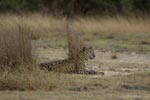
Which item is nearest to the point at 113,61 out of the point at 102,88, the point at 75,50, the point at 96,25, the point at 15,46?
the point at 75,50

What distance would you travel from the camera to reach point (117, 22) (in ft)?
90.7

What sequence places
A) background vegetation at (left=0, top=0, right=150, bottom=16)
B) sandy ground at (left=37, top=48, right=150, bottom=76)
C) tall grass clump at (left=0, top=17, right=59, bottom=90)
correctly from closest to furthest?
tall grass clump at (left=0, top=17, right=59, bottom=90), sandy ground at (left=37, top=48, right=150, bottom=76), background vegetation at (left=0, top=0, right=150, bottom=16)

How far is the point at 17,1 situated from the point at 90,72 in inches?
949

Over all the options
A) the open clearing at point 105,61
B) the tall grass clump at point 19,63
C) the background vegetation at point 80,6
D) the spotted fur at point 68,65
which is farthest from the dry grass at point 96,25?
the tall grass clump at point 19,63

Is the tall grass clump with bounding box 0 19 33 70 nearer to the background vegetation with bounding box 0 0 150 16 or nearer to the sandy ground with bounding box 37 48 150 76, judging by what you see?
the sandy ground with bounding box 37 48 150 76

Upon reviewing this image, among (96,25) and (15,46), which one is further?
(96,25)

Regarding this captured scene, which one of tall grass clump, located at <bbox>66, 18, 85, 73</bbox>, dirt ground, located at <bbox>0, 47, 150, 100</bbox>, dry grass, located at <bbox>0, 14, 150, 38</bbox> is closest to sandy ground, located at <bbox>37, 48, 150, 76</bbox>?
dirt ground, located at <bbox>0, 47, 150, 100</bbox>

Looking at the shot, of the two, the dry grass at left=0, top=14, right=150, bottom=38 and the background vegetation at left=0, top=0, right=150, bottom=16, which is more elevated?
the background vegetation at left=0, top=0, right=150, bottom=16

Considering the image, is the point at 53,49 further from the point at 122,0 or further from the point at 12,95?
the point at 122,0

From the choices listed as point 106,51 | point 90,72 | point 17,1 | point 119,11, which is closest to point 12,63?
point 90,72

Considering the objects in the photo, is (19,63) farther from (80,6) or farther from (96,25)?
(80,6)

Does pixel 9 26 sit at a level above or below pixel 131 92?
above

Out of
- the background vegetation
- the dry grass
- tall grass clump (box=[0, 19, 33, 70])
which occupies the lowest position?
the dry grass

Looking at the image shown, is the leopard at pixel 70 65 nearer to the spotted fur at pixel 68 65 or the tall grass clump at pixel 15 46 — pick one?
the spotted fur at pixel 68 65
